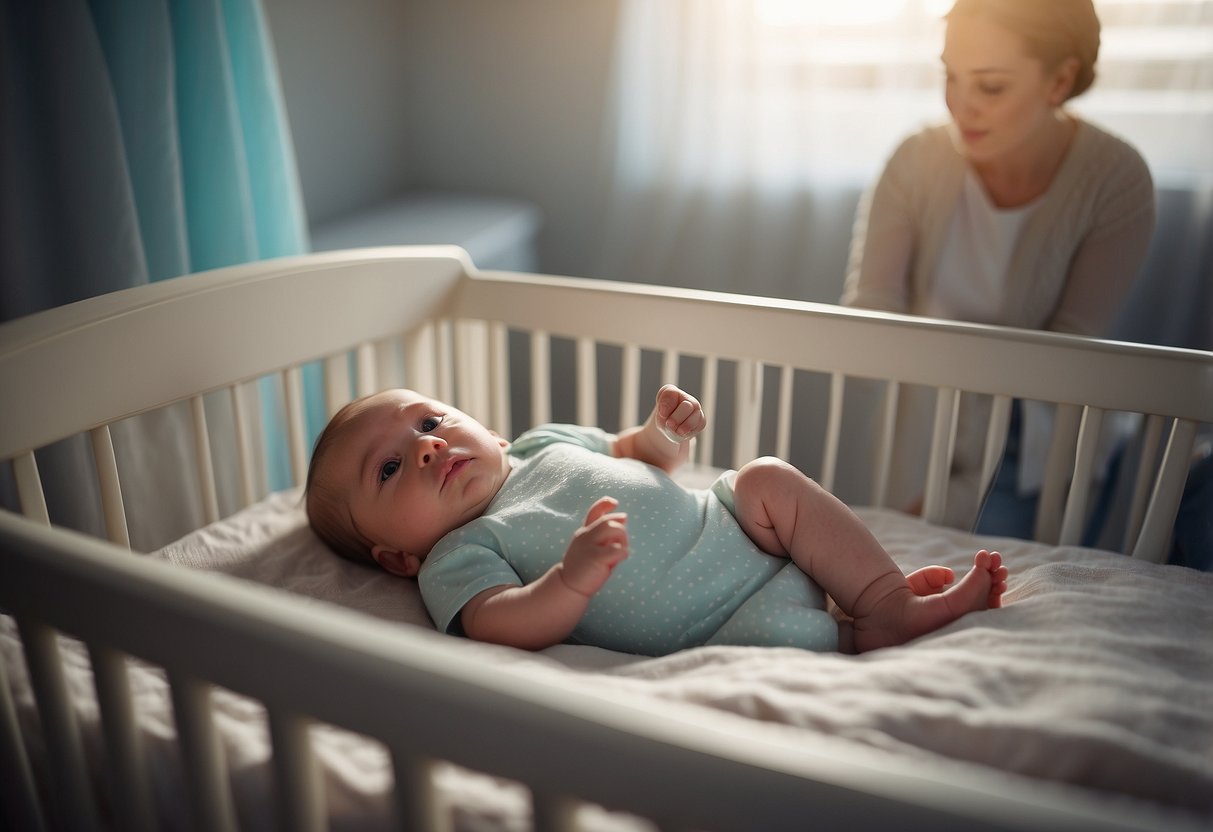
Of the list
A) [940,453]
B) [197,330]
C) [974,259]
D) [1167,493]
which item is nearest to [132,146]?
[197,330]

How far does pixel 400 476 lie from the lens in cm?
95

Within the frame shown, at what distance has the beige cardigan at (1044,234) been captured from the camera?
1315 mm

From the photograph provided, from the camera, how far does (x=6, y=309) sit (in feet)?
3.66

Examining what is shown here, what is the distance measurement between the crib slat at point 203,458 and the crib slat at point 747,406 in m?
0.62

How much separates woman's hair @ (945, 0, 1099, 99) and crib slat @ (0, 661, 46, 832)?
4.34 feet

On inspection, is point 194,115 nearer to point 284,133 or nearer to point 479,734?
point 284,133

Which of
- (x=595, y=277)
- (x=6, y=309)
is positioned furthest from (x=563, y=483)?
(x=595, y=277)

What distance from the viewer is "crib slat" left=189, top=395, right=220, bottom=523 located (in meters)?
1.04

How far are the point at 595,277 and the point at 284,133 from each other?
819mm

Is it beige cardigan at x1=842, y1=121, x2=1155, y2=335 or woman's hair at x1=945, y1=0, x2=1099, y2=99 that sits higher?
woman's hair at x1=945, y1=0, x2=1099, y2=99

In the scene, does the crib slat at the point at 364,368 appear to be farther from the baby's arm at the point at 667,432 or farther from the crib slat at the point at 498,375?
the baby's arm at the point at 667,432

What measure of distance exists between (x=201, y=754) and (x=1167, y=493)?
939 millimetres

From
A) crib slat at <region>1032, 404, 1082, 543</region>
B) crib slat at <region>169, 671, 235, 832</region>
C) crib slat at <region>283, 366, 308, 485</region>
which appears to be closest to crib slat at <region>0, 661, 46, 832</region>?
crib slat at <region>169, 671, 235, 832</region>

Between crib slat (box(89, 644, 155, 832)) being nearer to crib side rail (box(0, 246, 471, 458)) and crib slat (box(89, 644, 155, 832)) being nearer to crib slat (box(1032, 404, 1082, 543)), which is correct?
crib side rail (box(0, 246, 471, 458))
